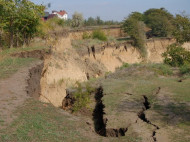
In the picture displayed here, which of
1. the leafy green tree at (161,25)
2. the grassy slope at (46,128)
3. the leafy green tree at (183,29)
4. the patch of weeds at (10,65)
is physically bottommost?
the grassy slope at (46,128)

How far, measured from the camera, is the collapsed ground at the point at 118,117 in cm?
469

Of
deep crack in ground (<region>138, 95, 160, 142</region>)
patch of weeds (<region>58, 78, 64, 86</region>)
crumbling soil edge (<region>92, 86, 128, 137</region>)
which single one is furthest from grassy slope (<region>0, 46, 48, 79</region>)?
deep crack in ground (<region>138, 95, 160, 142</region>)

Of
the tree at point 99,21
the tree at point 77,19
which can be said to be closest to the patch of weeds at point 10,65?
the tree at point 77,19

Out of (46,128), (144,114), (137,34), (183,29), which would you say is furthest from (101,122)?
(137,34)

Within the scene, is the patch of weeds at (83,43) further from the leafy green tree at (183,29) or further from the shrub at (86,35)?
the leafy green tree at (183,29)

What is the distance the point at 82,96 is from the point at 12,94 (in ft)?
8.67

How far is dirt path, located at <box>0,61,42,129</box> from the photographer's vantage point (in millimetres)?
5164

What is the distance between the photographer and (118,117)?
238 inches

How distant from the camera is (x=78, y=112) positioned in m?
8.15

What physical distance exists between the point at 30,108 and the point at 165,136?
8.34ft

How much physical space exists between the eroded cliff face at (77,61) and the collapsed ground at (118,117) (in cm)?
369

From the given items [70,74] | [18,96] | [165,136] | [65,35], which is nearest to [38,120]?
[18,96]

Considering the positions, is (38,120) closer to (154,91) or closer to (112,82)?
(154,91)

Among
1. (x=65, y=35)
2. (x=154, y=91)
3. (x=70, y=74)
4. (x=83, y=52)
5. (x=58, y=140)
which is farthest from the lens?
(x=83, y=52)
